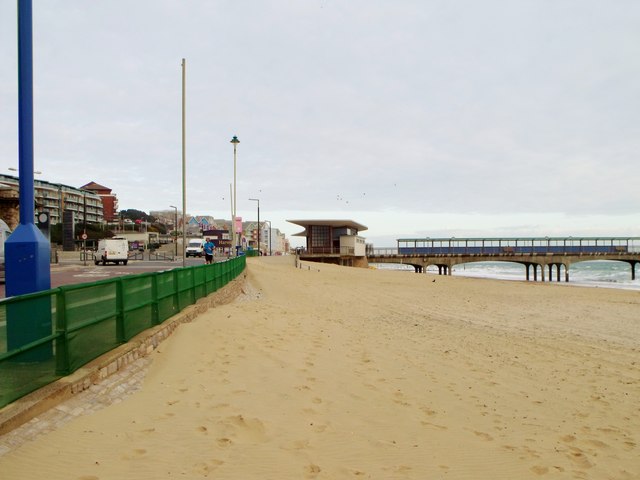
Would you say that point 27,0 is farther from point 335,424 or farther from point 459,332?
point 459,332

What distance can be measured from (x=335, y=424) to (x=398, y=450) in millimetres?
888

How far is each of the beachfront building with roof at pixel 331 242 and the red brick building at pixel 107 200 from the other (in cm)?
11353

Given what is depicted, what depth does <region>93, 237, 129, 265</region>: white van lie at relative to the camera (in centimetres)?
3441

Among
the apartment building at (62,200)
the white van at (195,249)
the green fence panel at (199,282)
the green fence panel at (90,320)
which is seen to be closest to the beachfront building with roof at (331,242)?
the white van at (195,249)

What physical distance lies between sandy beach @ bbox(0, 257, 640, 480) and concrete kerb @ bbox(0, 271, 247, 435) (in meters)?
0.26

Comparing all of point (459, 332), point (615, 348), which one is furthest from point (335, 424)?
point (615, 348)

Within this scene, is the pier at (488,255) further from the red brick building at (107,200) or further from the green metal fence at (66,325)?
the red brick building at (107,200)

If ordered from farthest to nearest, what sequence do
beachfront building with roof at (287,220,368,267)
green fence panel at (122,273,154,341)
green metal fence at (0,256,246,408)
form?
beachfront building with roof at (287,220,368,267) → green fence panel at (122,273,154,341) → green metal fence at (0,256,246,408)

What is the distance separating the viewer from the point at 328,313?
49.9 feet

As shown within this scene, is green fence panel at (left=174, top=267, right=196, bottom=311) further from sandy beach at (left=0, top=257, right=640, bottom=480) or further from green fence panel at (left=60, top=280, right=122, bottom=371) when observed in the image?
green fence panel at (left=60, top=280, right=122, bottom=371)

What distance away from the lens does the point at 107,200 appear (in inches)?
6196

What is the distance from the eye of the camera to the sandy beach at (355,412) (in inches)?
166

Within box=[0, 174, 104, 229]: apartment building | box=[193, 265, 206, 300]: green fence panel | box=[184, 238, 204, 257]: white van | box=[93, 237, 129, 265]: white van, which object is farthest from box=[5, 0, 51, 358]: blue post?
box=[0, 174, 104, 229]: apartment building

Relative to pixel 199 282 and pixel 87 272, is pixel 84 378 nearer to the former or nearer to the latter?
pixel 199 282
